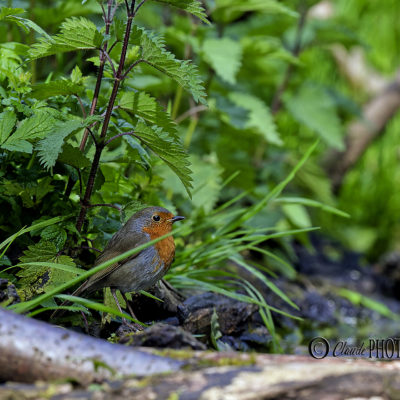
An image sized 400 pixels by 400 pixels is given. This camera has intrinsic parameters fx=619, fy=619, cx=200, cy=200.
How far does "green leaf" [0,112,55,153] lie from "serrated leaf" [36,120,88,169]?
0.17 ft

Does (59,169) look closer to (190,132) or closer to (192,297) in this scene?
(192,297)

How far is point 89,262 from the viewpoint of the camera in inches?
114

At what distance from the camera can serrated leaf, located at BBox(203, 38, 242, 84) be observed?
3.91m

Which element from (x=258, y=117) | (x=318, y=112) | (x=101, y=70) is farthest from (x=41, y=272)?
(x=318, y=112)

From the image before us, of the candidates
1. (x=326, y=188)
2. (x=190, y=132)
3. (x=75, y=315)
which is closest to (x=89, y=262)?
(x=75, y=315)

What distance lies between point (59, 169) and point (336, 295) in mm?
3081

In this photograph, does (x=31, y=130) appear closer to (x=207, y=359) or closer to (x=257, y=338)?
(x=207, y=359)

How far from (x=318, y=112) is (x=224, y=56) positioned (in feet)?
4.67

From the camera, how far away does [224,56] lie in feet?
13.4

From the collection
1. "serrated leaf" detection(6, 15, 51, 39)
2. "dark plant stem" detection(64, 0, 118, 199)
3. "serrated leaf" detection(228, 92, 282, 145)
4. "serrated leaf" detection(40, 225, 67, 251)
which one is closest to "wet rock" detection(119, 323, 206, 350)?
"serrated leaf" detection(40, 225, 67, 251)

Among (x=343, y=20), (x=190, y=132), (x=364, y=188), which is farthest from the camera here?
(x=343, y=20)

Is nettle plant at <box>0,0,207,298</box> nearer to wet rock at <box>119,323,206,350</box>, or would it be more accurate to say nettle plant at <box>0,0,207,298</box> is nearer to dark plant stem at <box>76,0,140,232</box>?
dark plant stem at <box>76,0,140,232</box>

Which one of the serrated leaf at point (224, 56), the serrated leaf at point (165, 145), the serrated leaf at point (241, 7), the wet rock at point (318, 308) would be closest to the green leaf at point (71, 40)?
the serrated leaf at point (165, 145)

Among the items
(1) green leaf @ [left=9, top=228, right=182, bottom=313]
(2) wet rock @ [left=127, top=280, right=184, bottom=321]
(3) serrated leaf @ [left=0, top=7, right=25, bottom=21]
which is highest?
(3) serrated leaf @ [left=0, top=7, right=25, bottom=21]
